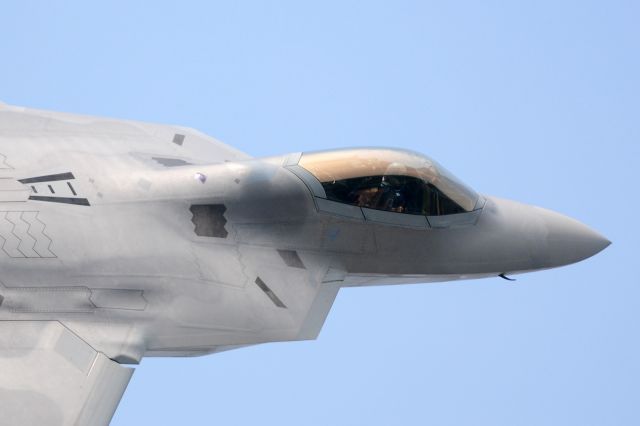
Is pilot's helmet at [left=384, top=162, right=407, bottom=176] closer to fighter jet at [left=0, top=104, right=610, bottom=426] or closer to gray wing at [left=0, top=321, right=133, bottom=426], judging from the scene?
fighter jet at [left=0, top=104, right=610, bottom=426]

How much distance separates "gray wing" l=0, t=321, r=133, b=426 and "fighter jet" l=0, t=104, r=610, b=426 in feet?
0.08

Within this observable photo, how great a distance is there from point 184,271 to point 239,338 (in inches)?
38.4

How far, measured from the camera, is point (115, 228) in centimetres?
1378

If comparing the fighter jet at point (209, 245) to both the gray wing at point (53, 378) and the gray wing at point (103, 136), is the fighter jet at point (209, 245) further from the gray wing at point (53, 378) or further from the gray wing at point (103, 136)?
the gray wing at point (103, 136)

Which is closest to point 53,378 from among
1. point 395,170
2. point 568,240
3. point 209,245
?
point 209,245

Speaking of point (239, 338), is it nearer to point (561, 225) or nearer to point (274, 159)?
point (274, 159)

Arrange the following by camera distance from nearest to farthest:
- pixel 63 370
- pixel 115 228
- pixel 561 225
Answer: pixel 63 370 < pixel 115 228 < pixel 561 225

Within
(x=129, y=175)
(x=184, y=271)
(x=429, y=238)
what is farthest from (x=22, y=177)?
(x=429, y=238)

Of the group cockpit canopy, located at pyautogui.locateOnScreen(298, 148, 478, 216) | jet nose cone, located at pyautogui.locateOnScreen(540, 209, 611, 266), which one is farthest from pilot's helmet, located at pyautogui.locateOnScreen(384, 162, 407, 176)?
jet nose cone, located at pyautogui.locateOnScreen(540, 209, 611, 266)

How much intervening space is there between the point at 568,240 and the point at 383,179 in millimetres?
2493

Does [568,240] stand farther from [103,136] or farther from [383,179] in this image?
[103,136]

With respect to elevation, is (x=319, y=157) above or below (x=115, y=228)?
above

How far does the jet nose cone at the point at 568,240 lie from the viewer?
14.8 meters

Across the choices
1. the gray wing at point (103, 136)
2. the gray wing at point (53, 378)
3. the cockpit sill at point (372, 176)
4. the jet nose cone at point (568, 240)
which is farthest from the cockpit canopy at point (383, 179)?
the gray wing at point (53, 378)
